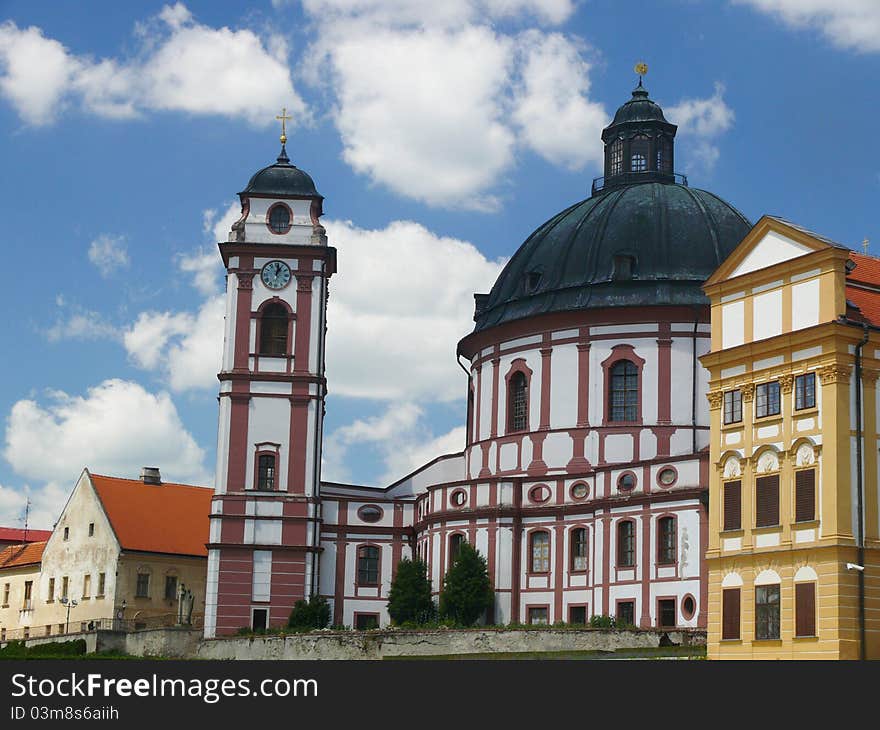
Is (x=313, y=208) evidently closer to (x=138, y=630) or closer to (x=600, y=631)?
(x=138, y=630)

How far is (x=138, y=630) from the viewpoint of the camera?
75.4 m

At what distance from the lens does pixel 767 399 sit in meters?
50.4

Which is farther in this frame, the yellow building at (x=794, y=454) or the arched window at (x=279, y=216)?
the arched window at (x=279, y=216)

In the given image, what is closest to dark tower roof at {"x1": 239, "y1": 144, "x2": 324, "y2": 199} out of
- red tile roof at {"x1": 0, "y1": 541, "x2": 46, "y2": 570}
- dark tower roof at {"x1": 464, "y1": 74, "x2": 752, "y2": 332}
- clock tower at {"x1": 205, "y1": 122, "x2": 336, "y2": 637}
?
clock tower at {"x1": 205, "y1": 122, "x2": 336, "y2": 637}

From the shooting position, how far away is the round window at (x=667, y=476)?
63.0 meters

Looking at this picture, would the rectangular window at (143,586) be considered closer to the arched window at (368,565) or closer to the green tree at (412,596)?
the arched window at (368,565)

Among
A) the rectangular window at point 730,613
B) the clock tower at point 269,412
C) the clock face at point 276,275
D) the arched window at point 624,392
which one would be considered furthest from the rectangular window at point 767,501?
the clock face at point 276,275

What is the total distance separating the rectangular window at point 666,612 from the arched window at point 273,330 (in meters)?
21.4

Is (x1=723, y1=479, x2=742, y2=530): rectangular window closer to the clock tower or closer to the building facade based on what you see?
the building facade

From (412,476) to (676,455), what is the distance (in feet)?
56.5

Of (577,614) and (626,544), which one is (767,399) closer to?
(626,544)

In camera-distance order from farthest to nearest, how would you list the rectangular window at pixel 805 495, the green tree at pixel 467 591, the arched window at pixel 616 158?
the arched window at pixel 616 158, the green tree at pixel 467 591, the rectangular window at pixel 805 495

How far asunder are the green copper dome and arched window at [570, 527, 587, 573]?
374 inches

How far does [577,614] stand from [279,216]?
894 inches
